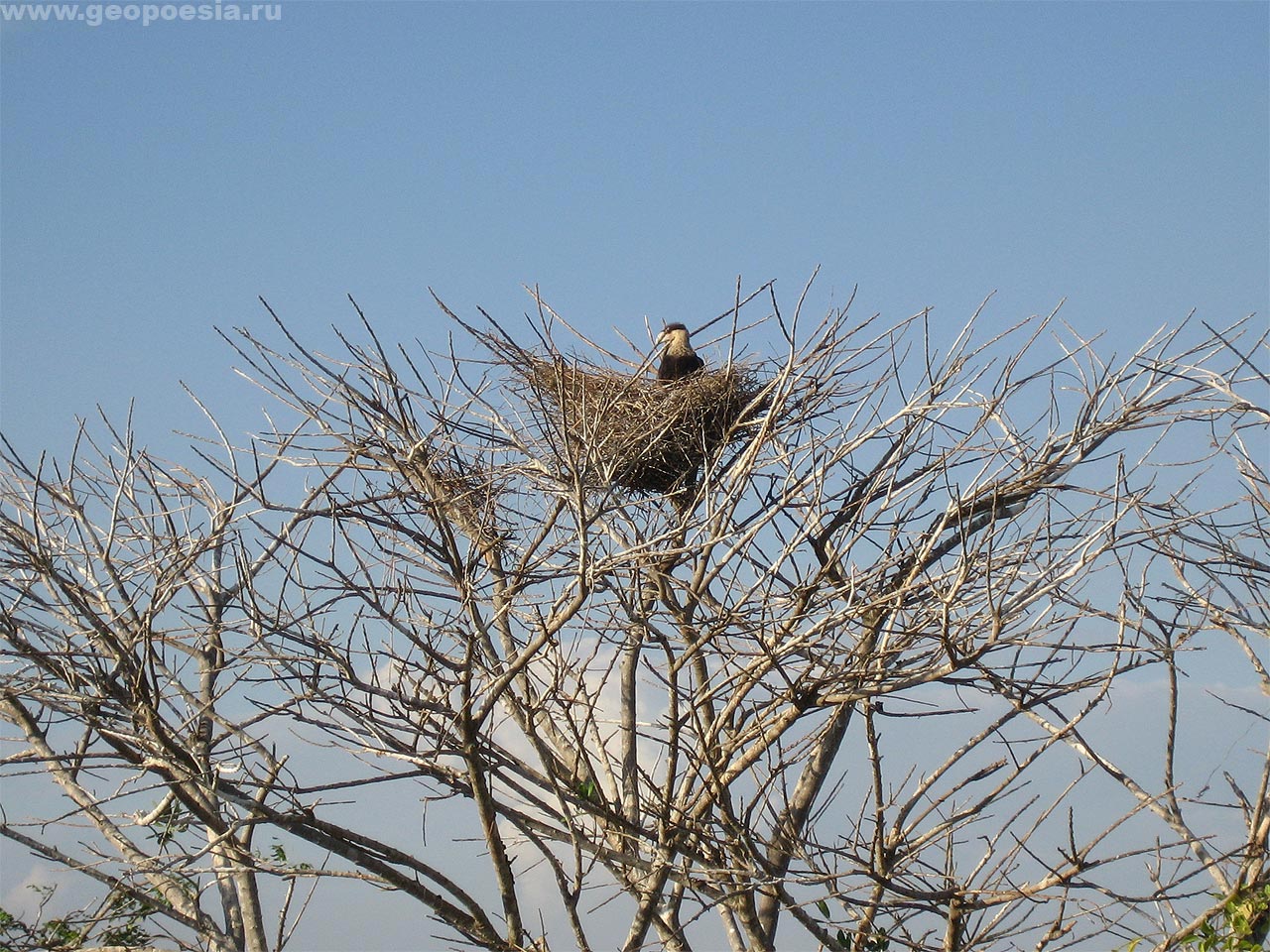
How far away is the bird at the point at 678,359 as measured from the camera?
679cm

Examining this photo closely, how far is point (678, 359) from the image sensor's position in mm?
6875

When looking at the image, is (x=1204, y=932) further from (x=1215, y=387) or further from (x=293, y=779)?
(x=293, y=779)

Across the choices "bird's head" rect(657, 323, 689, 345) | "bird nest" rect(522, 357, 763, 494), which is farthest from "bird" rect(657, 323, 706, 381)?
"bird nest" rect(522, 357, 763, 494)

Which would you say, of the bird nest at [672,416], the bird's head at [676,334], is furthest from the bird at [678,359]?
the bird nest at [672,416]

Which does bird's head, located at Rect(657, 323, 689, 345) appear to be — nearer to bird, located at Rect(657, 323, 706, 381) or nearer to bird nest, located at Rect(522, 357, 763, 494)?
bird, located at Rect(657, 323, 706, 381)

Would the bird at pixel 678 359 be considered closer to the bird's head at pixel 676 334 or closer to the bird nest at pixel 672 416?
the bird's head at pixel 676 334

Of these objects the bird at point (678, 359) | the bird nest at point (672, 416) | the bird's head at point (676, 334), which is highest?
the bird's head at point (676, 334)

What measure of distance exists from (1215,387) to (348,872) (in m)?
3.77

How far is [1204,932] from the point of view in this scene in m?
4.12

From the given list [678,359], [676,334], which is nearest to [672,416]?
[678,359]

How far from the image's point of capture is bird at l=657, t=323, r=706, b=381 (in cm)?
679

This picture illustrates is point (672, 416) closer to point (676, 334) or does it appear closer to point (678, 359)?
point (678, 359)

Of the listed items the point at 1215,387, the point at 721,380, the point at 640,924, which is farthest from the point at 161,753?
the point at 1215,387

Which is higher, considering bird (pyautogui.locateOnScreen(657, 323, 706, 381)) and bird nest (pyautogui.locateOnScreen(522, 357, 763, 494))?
bird (pyautogui.locateOnScreen(657, 323, 706, 381))
